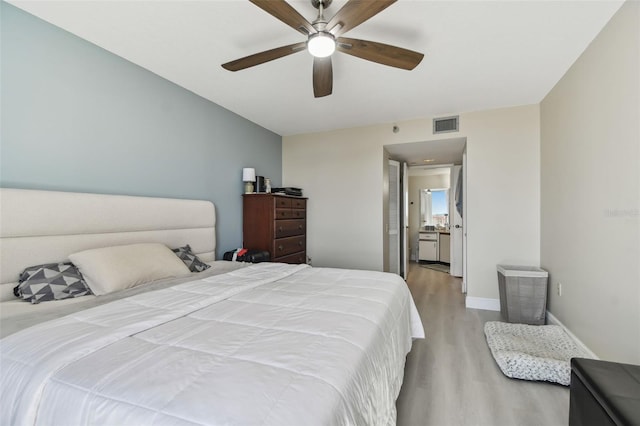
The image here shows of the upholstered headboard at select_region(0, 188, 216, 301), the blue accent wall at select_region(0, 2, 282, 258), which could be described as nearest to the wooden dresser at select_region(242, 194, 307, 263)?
the blue accent wall at select_region(0, 2, 282, 258)

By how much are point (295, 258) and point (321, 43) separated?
294 centimetres

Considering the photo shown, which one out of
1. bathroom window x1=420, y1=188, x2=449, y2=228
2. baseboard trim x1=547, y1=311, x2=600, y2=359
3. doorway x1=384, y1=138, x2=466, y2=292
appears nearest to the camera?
baseboard trim x1=547, y1=311, x2=600, y2=359

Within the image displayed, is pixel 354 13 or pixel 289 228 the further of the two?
pixel 289 228

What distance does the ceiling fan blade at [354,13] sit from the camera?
1.35 meters

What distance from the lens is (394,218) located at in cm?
474

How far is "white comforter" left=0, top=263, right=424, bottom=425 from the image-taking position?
0.72 m

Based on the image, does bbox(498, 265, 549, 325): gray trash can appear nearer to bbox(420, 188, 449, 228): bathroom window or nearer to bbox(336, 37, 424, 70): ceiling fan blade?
bbox(336, 37, 424, 70): ceiling fan blade

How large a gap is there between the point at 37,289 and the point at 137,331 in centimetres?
100

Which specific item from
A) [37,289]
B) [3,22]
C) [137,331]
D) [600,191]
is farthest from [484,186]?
[3,22]

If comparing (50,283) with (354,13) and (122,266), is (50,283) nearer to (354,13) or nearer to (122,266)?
(122,266)

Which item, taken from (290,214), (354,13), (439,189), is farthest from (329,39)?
(439,189)

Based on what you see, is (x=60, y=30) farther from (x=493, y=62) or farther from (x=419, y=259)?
(x=419, y=259)

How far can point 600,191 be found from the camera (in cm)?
198

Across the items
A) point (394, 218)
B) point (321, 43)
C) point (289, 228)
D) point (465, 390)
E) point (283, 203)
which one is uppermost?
point (321, 43)
